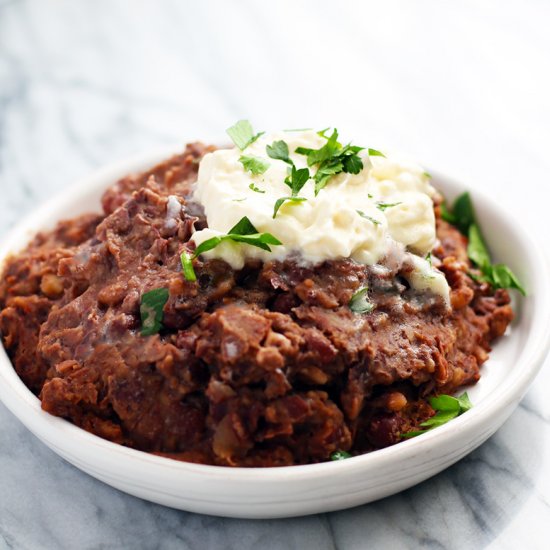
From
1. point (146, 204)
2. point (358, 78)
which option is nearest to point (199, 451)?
point (146, 204)

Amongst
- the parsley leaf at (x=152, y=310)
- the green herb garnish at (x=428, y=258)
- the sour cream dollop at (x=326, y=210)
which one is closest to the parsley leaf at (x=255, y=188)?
the sour cream dollop at (x=326, y=210)

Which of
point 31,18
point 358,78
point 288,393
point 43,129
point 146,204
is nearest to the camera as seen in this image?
point 288,393

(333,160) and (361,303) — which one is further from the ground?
(333,160)

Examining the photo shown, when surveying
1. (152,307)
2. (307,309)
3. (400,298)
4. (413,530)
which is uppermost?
(152,307)

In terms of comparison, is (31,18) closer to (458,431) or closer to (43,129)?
(43,129)

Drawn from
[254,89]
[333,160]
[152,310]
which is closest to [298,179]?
[333,160]

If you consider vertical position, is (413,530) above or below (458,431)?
below

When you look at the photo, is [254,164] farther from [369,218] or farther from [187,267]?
[187,267]
